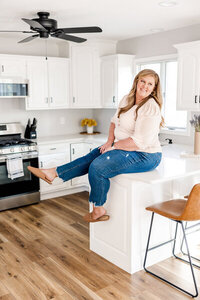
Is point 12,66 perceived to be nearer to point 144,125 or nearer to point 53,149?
point 53,149

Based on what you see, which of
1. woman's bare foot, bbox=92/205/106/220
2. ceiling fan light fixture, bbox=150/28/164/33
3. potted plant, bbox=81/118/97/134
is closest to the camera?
woman's bare foot, bbox=92/205/106/220

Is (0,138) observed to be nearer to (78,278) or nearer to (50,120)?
(50,120)

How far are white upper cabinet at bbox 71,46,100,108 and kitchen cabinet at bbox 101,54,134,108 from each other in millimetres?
116

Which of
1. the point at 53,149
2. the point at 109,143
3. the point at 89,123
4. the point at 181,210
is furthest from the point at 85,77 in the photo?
the point at 181,210

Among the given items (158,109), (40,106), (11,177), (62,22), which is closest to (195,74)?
(158,109)

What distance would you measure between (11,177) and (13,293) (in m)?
2.05

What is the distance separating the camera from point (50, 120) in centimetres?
551

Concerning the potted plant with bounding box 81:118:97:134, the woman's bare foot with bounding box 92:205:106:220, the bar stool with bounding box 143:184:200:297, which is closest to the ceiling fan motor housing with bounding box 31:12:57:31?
the woman's bare foot with bounding box 92:205:106:220

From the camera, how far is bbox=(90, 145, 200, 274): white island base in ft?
9.23

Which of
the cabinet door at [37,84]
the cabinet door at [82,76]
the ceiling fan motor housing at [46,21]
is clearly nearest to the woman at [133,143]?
the ceiling fan motor housing at [46,21]

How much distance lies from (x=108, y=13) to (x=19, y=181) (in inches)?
98.9

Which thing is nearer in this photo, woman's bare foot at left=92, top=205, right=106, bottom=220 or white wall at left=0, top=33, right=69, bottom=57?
woman's bare foot at left=92, top=205, right=106, bottom=220

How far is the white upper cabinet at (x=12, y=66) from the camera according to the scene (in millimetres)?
4614

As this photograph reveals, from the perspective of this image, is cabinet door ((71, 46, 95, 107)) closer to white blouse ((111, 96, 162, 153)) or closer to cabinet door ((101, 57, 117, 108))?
cabinet door ((101, 57, 117, 108))
